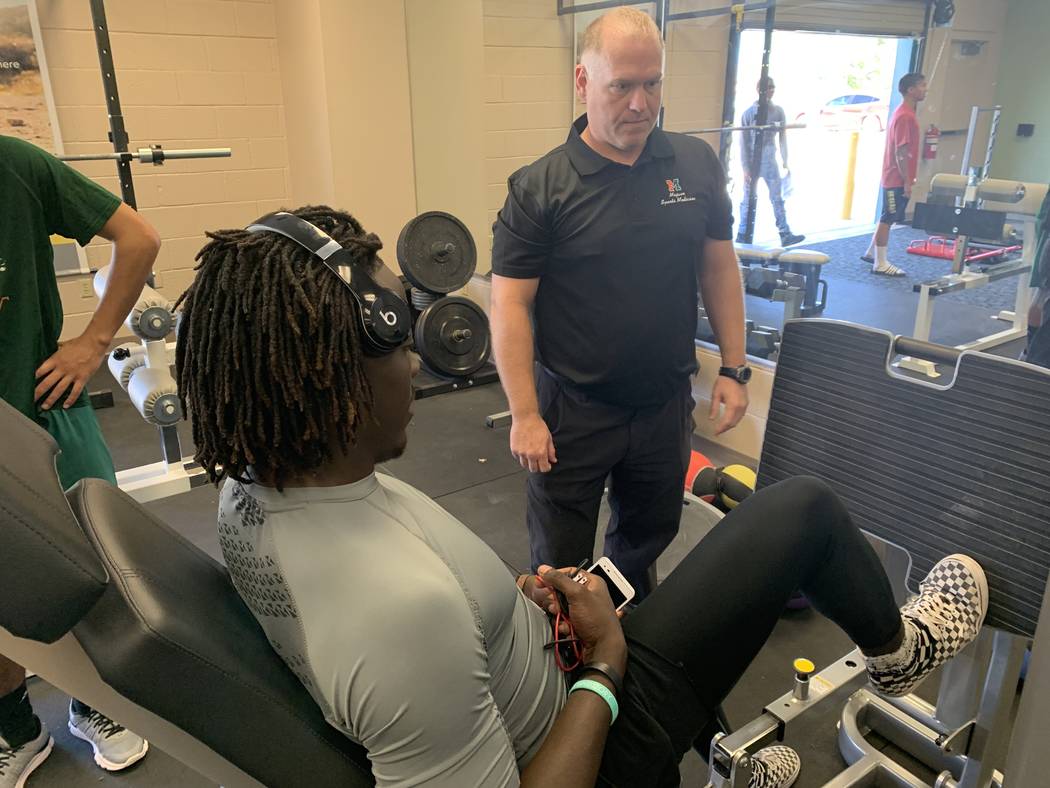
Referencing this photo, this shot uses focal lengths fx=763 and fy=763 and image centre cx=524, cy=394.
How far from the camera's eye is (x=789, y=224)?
4.22 metres

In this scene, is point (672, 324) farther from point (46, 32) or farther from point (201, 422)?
point (46, 32)

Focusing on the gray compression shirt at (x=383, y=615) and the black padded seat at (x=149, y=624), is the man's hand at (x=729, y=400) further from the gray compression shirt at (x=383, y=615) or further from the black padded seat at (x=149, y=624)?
the black padded seat at (x=149, y=624)

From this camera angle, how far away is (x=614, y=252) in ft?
4.91

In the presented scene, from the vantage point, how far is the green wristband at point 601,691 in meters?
0.91

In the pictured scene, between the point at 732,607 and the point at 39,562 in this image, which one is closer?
the point at 39,562

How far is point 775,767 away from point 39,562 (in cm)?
132

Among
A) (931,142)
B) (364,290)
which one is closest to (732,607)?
(364,290)

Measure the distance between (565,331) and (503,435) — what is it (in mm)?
1812

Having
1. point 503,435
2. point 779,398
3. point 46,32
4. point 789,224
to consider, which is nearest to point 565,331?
point 779,398

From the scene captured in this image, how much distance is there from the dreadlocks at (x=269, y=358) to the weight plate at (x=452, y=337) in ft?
8.98

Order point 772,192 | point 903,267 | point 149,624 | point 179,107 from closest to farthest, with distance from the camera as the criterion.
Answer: point 149,624
point 903,267
point 179,107
point 772,192

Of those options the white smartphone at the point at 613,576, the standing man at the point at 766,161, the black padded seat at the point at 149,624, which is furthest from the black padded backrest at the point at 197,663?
the standing man at the point at 766,161

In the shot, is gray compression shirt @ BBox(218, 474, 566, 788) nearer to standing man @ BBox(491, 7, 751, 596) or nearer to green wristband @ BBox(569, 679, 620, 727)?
green wristband @ BBox(569, 679, 620, 727)

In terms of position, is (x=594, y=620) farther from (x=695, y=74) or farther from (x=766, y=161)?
(x=695, y=74)
